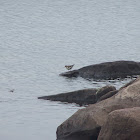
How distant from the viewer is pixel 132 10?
289 ft

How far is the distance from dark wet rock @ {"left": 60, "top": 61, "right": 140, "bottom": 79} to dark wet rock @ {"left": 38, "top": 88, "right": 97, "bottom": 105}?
6841mm

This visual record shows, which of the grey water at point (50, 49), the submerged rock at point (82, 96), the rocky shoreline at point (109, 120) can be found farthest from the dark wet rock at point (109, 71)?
the rocky shoreline at point (109, 120)

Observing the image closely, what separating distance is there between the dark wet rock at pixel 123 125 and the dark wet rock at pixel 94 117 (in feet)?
4.84

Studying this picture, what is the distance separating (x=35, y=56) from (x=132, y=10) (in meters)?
42.6

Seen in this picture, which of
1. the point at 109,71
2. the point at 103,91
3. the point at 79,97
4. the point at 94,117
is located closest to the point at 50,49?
the point at 109,71

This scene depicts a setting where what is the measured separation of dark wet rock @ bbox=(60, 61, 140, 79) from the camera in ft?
118

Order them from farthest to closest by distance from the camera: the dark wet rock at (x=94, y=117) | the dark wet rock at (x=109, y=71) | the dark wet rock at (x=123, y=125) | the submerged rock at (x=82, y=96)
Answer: the dark wet rock at (x=109, y=71), the submerged rock at (x=82, y=96), the dark wet rock at (x=94, y=117), the dark wet rock at (x=123, y=125)

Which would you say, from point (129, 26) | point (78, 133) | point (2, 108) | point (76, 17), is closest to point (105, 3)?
point (76, 17)

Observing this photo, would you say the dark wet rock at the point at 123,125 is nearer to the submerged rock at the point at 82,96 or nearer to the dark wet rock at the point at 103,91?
the dark wet rock at the point at 103,91

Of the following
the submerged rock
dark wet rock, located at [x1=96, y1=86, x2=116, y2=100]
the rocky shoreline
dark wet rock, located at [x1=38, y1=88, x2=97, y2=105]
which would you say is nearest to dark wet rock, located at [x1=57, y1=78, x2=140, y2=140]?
the rocky shoreline

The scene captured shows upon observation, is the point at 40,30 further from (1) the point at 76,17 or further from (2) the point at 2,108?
(2) the point at 2,108

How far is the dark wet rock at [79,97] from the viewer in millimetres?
28170

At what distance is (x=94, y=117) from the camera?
21516mm

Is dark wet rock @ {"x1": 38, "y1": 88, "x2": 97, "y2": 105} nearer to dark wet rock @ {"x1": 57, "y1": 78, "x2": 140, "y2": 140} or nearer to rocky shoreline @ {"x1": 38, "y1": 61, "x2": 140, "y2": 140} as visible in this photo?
rocky shoreline @ {"x1": 38, "y1": 61, "x2": 140, "y2": 140}
